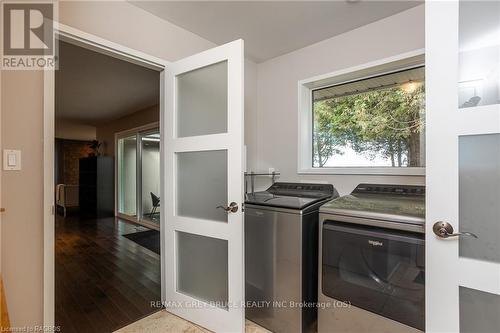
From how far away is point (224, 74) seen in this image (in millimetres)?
1802

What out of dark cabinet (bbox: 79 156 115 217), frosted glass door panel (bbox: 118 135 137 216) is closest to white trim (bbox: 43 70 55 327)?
frosted glass door panel (bbox: 118 135 137 216)

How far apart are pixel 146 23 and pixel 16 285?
6.73ft

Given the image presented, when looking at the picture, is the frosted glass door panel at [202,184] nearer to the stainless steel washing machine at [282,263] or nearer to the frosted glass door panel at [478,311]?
the stainless steel washing machine at [282,263]

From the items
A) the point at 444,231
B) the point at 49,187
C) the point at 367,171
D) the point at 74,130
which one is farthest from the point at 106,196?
the point at 444,231

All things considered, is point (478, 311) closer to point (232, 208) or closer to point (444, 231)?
point (444, 231)

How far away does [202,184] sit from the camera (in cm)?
192

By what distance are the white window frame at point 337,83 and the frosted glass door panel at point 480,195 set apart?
2.72ft

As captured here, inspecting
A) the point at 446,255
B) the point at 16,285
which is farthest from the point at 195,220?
the point at 446,255

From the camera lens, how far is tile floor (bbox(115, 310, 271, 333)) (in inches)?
72.1

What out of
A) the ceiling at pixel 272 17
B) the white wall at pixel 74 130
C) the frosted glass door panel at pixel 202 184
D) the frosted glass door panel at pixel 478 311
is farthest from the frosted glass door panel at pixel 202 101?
the white wall at pixel 74 130

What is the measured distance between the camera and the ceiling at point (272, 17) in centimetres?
191

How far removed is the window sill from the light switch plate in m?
2.26

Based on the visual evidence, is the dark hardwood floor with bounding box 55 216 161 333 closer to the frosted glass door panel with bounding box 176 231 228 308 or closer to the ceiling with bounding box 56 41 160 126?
the frosted glass door panel with bounding box 176 231 228 308

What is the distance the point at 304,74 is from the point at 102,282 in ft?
10.2
